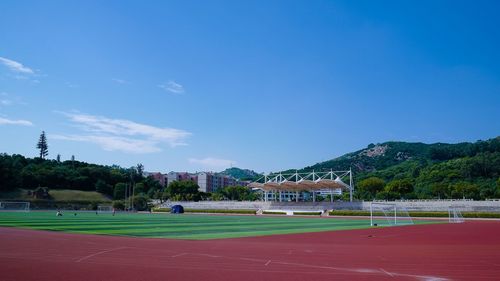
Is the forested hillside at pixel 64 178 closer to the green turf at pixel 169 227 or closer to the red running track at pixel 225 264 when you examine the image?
the green turf at pixel 169 227

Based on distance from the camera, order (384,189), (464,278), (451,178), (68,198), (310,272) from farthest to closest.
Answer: (68,198)
(451,178)
(384,189)
(310,272)
(464,278)

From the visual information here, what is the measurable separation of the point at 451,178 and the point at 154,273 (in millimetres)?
128416

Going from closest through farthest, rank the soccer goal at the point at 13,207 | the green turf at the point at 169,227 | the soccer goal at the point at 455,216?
1. the green turf at the point at 169,227
2. the soccer goal at the point at 455,216
3. the soccer goal at the point at 13,207

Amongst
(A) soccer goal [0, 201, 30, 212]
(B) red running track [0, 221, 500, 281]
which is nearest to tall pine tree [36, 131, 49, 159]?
(A) soccer goal [0, 201, 30, 212]

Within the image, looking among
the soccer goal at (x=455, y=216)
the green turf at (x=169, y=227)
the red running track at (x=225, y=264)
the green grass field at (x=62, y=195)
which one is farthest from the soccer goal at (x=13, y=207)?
the soccer goal at (x=455, y=216)

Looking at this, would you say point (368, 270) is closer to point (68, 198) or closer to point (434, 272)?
point (434, 272)

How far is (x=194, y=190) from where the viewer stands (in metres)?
135

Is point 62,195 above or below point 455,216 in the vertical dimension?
above

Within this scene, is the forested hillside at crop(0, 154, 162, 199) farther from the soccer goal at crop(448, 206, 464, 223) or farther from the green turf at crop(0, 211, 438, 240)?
the soccer goal at crop(448, 206, 464, 223)

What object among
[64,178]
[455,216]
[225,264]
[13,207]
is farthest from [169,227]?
[64,178]

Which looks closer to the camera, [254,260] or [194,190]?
[254,260]

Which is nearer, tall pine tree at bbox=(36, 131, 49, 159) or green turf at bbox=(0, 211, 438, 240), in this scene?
green turf at bbox=(0, 211, 438, 240)

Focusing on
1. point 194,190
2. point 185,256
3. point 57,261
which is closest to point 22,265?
point 57,261

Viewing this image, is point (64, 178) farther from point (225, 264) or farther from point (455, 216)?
point (225, 264)
